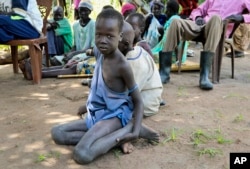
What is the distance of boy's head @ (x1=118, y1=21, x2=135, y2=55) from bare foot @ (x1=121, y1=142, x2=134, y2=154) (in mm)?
807

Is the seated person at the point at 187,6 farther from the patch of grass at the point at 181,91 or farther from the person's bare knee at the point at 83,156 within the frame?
the person's bare knee at the point at 83,156

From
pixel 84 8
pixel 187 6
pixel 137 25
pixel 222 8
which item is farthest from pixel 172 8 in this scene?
pixel 137 25

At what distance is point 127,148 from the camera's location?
8.23ft

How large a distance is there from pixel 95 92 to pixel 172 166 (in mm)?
779

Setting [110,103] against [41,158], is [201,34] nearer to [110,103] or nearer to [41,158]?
[110,103]

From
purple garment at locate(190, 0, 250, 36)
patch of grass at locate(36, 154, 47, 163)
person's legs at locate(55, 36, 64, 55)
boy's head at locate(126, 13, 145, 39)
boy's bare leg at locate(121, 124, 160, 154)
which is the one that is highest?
purple garment at locate(190, 0, 250, 36)

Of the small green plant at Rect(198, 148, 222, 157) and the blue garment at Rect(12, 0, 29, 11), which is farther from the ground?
the blue garment at Rect(12, 0, 29, 11)

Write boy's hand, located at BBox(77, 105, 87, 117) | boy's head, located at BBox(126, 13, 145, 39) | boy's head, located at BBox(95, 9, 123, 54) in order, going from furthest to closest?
boy's head, located at BBox(126, 13, 145, 39), boy's hand, located at BBox(77, 105, 87, 117), boy's head, located at BBox(95, 9, 123, 54)

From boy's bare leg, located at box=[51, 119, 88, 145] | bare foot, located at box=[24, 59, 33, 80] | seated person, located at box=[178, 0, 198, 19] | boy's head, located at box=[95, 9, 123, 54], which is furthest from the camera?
seated person, located at box=[178, 0, 198, 19]

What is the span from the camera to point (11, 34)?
439 cm

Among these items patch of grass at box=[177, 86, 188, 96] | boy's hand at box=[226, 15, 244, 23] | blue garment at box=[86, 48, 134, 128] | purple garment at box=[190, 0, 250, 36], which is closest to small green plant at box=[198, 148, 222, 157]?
blue garment at box=[86, 48, 134, 128]

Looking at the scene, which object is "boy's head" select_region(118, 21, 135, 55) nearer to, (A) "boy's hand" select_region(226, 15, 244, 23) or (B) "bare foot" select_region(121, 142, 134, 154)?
(B) "bare foot" select_region(121, 142, 134, 154)

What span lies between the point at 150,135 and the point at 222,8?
3154 mm

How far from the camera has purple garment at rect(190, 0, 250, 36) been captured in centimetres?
490
